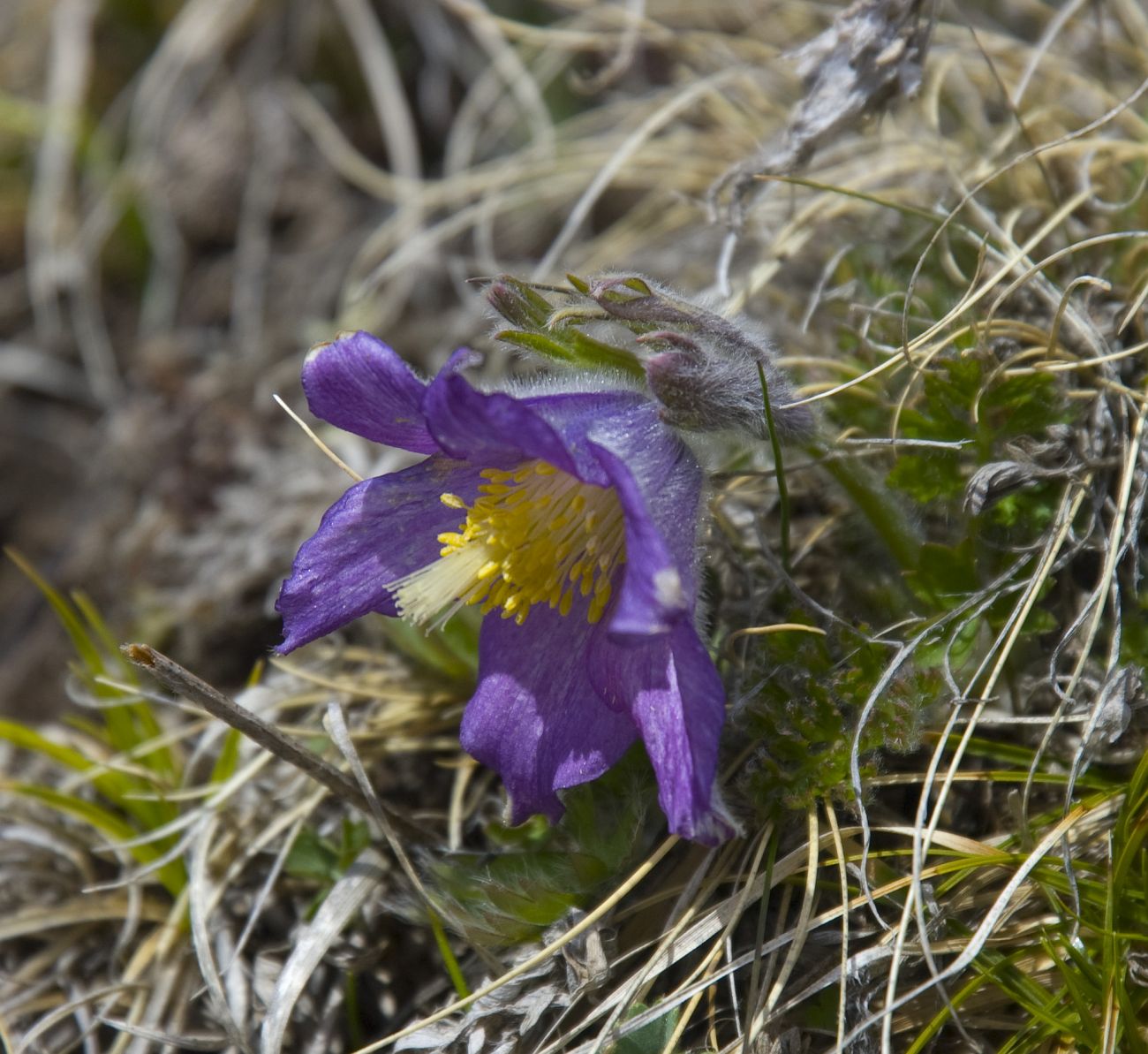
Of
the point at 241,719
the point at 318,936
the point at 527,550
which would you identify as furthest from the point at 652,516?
the point at 318,936

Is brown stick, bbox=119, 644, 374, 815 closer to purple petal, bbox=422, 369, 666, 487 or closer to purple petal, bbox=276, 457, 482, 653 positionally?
purple petal, bbox=276, 457, 482, 653

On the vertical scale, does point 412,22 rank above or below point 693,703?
above

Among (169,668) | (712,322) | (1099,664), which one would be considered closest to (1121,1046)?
(1099,664)

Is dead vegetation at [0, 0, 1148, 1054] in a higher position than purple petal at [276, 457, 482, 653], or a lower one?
lower

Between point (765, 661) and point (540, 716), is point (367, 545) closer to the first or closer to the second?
point (540, 716)

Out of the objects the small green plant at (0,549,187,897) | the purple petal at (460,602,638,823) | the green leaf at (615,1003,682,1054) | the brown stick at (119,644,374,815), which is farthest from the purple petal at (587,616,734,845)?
the small green plant at (0,549,187,897)

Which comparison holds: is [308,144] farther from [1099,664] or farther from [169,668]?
[1099,664]
